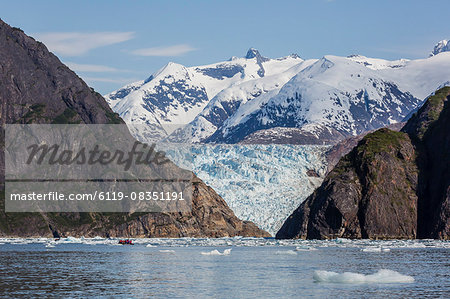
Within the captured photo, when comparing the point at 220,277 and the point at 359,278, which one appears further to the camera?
the point at 220,277

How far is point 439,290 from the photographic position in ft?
228

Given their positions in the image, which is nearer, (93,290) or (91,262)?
(93,290)

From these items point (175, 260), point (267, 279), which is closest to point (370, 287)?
point (267, 279)

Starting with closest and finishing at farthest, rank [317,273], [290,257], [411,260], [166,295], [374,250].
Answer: [166,295], [317,273], [411,260], [290,257], [374,250]

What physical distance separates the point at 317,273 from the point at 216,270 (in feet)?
69.1

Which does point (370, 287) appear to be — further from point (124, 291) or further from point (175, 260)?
point (175, 260)

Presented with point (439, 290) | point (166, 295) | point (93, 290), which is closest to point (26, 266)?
point (93, 290)

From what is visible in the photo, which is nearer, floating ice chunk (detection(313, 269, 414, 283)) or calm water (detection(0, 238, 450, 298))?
calm water (detection(0, 238, 450, 298))

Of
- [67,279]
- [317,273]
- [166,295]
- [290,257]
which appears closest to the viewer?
[166,295]

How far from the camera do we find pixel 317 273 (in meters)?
76.4

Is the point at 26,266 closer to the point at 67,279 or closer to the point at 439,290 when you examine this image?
the point at 67,279

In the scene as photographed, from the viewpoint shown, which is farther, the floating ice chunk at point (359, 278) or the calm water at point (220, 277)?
the floating ice chunk at point (359, 278)

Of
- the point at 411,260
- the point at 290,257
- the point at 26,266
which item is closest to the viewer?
the point at 26,266

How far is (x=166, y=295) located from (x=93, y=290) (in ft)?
26.2
